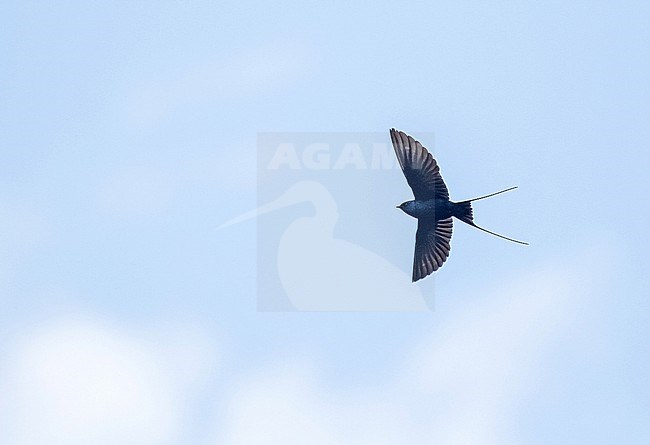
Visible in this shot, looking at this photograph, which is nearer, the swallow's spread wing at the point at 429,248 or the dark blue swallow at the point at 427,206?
the dark blue swallow at the point at 427,206

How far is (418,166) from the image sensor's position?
31.5m

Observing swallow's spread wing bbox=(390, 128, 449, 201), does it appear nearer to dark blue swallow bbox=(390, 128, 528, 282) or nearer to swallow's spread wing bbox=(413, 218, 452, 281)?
dark blue swallow bbox=(390, 128, 528, 282)

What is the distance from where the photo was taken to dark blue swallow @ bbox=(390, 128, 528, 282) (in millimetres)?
31453

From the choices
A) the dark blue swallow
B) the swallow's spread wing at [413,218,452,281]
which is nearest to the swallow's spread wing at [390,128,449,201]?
the dark blue swallow

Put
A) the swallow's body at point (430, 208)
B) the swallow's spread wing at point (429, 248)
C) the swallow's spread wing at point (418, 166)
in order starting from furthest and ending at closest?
the swallow's spread wing at point (429, 248) < the swallow's body at point (430, 208) < the swallow's spread wing at point (418, 166)

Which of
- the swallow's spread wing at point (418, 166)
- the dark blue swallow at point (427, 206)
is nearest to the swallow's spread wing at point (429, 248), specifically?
the dark blue swallow at point (427, 206)

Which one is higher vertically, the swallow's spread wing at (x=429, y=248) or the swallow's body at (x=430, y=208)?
the swallow's body at (x=430, y=208)

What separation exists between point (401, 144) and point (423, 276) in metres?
3.64

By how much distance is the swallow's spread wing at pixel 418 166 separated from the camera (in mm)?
31406

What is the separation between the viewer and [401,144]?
31.5 meters

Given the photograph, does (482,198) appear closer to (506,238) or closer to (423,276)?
(506,238)

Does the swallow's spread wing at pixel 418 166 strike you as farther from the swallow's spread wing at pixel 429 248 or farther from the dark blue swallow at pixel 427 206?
the swallow's spread wing at pixel 429 248

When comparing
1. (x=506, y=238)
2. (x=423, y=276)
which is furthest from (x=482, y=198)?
(x=423, y=276)

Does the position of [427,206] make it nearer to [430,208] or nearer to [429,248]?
[430,208]
